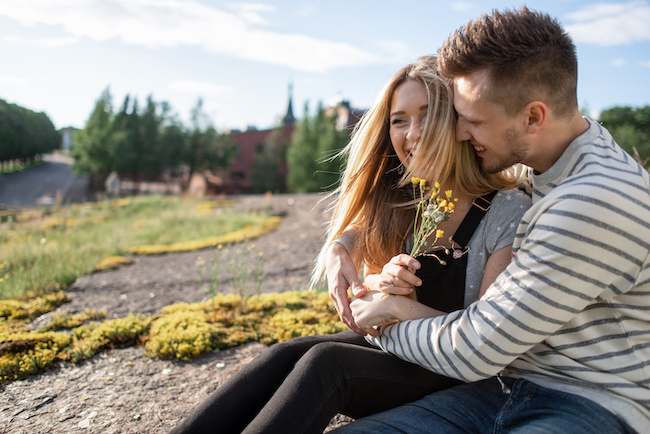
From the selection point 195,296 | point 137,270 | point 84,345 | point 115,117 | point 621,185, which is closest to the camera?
A: point 621,185

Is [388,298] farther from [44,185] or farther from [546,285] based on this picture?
[44,185]

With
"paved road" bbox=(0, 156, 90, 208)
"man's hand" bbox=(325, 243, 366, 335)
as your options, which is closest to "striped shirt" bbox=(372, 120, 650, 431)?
"man's hand" bbox=(325, 243, 366, 335)

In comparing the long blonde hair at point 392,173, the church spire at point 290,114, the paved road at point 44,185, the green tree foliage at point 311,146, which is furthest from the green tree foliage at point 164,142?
the long blonde hair at point 392,173

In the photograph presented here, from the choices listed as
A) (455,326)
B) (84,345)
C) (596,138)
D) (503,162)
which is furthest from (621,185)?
(84,345)

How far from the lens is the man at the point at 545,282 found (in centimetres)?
145

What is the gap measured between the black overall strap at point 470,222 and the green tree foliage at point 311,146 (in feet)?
93.7

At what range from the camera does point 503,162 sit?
192cm

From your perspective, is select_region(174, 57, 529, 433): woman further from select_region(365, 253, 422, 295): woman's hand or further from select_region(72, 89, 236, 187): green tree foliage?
select_region(72, 89, 236, 187): green tree foliage

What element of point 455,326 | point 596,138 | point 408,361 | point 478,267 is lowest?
point 408,361

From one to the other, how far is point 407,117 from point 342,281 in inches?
35.8

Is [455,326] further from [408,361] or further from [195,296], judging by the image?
[195,296]

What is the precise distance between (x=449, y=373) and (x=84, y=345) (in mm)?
2779

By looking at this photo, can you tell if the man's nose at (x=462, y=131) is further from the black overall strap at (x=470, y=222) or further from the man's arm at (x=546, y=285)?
the man's arm at (x=546, y=285)

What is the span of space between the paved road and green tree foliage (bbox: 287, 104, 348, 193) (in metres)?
13.8
